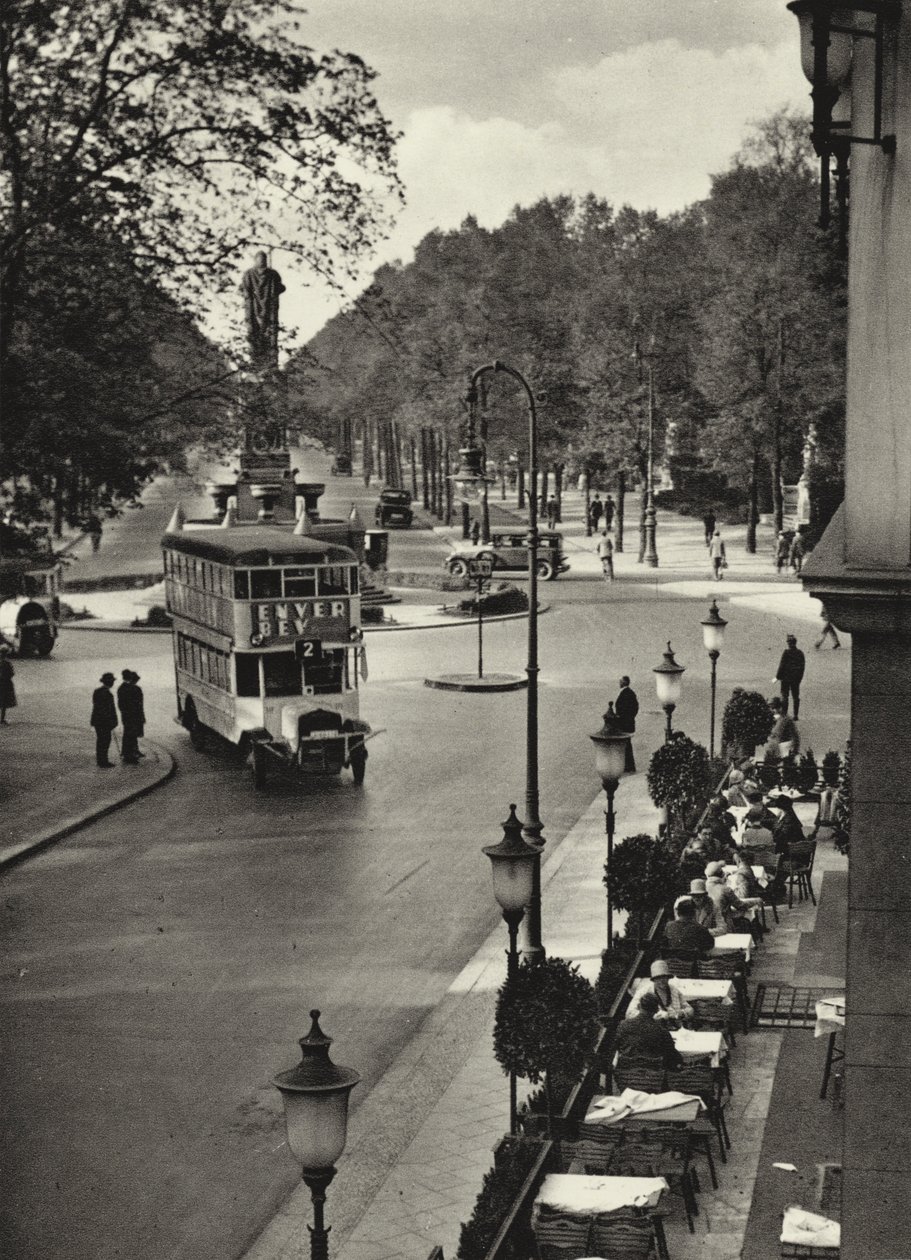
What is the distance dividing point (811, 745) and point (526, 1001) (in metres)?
17.4

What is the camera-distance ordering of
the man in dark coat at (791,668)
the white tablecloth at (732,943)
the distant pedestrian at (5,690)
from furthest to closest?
the distant pedestrian at (5,690) → the man in dark coat at (791,668) → the white tablecloth at (732,943)

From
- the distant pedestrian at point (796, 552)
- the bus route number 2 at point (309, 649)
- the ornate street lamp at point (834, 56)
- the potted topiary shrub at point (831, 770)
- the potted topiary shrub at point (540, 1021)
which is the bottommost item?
the potted topiary shrub at point (831, 770)

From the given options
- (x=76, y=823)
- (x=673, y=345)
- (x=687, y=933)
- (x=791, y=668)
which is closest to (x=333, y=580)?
(x=76, y=823)

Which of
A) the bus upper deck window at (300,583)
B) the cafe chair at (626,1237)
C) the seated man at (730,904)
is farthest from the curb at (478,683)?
the cafe chair at (626,1237)

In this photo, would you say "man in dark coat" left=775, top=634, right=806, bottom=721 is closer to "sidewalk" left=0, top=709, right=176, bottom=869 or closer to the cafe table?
"sidewalk" left=0, top=709, right=176, bottom=869

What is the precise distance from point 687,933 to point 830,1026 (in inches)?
96.9

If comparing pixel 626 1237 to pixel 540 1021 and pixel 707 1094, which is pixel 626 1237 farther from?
pixel 707 1094

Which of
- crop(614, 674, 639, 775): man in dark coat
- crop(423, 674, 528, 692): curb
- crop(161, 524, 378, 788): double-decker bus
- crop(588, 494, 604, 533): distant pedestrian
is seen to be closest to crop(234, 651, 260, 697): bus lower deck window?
crop(161, 524, 378, 788): double-decker bus

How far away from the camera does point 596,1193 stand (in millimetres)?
11039

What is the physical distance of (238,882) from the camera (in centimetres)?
2070

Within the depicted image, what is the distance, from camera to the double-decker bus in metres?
26.3

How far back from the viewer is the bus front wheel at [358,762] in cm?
2642

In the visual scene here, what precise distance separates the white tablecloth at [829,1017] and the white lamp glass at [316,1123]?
6326mm

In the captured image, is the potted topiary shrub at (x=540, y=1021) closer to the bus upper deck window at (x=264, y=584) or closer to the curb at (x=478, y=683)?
the bus upper deck window at (x=264, y=584)
